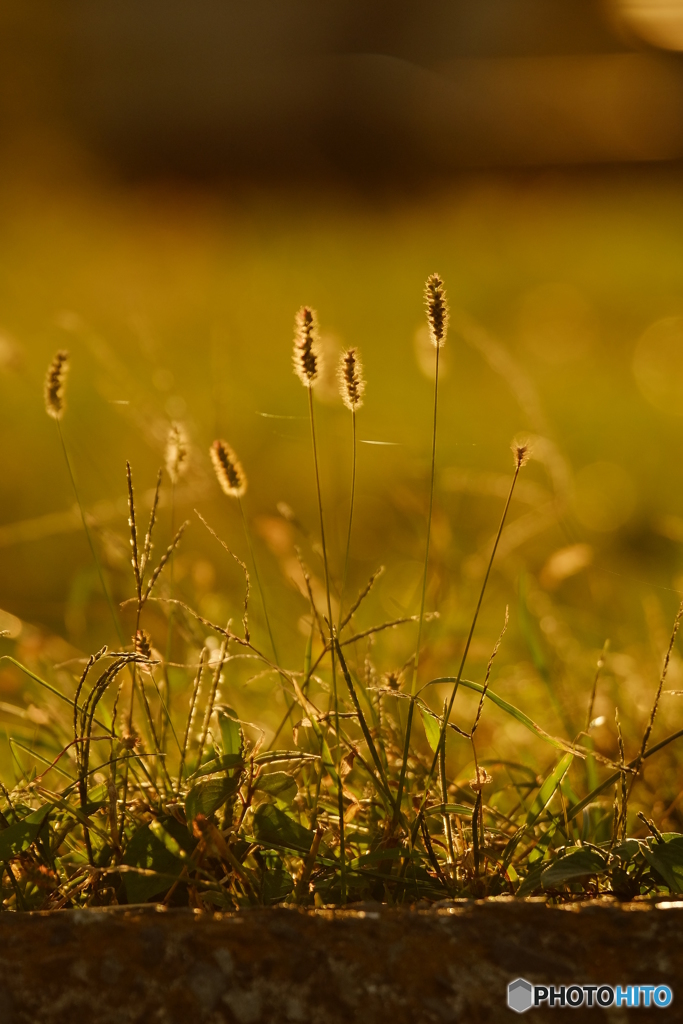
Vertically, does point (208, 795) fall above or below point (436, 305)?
below

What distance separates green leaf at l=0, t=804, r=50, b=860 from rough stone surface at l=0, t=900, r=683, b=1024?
0.12 metres

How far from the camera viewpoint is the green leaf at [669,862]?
941mm

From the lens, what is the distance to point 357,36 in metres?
10.2

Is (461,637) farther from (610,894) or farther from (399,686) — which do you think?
(610,894)

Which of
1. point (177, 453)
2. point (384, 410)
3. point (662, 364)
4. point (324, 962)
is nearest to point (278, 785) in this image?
point (324, 962)

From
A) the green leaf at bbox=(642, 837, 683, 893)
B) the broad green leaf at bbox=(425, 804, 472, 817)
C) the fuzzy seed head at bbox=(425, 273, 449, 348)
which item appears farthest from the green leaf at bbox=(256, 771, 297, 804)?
the fuzzy seed head at bbox=(425, 273, 449, 348)

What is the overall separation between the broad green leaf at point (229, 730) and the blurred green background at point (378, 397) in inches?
12.8

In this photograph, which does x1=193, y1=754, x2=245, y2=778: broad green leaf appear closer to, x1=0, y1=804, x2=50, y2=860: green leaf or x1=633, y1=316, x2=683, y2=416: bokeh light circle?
x1=0, y1=804, x2=50, y2=860: green leaf

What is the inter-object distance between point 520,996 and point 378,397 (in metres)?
3.33

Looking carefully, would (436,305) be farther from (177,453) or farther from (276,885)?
(276,885)

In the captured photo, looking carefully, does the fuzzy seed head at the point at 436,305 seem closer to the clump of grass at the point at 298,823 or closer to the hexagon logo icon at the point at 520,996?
the clump of grass at the point at 298,823

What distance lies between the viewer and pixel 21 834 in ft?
3.26

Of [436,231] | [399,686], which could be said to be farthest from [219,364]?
[436,231]

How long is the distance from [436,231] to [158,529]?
4.89 m
